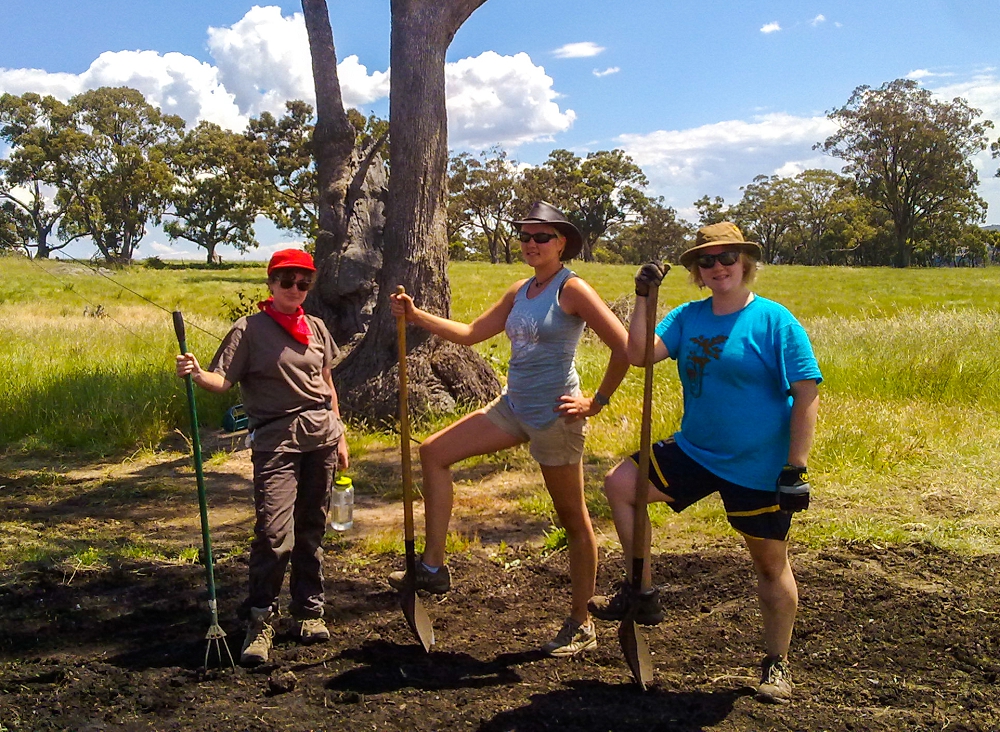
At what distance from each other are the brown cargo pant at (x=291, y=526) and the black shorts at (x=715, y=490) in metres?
1.53

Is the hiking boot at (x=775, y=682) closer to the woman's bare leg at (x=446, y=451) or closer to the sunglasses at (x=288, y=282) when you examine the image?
the woman's bare leg at (x=446, y=451)

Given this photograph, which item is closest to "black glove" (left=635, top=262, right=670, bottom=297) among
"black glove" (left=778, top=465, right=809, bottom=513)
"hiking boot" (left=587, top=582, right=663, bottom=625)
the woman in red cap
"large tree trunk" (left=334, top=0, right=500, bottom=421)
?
"black glove" (left=778, top=465, right=809, bottom=513)

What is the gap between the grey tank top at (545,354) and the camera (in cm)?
388

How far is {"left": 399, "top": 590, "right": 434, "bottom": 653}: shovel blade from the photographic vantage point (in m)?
4.08

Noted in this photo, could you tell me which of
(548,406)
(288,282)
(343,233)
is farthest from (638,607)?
(343,233)

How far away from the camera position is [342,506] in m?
5.57

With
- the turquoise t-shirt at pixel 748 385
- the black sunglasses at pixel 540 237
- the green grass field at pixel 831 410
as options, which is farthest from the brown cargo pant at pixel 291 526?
the green grass field at pixel 831 410

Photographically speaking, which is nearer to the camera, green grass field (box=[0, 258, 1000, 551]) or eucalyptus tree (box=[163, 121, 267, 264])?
green grass field (box=[0, 258, 1000, 551])

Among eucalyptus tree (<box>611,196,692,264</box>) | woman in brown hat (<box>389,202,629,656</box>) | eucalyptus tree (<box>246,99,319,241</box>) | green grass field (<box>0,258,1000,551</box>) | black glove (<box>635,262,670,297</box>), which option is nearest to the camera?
black glove (<box>635,262,670,297</box>)

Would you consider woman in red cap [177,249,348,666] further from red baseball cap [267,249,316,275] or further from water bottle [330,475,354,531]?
water bottle [330,475,354,531]

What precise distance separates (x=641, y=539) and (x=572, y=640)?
0.80 metres

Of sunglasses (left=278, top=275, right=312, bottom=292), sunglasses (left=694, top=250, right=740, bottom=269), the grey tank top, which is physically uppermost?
sunglasses (left=694, top=250, right=740, bottom=269)

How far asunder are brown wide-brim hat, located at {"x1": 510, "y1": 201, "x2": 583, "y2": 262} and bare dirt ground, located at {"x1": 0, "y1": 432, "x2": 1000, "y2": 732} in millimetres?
1859

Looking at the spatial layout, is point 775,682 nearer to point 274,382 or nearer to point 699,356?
point 699,356
